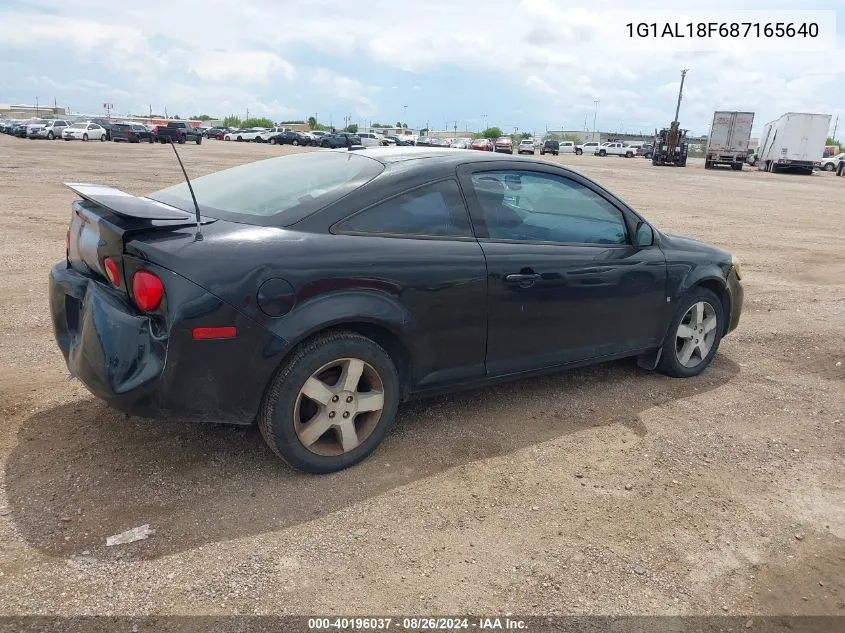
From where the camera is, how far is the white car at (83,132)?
158ft

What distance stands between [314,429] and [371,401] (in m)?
0.32

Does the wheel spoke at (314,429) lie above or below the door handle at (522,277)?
below

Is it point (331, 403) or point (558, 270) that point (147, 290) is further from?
point (558, 270)

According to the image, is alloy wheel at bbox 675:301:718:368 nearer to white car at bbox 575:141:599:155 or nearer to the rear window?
the rear window

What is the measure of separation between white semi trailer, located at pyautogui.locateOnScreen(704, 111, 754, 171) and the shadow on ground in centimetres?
4458

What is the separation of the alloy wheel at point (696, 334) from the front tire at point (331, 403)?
2.44 m

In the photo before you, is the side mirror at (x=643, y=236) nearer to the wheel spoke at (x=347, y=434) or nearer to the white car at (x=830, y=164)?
the wheel spoke at (x=347, y=434)

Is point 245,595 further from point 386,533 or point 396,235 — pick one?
point 396,235

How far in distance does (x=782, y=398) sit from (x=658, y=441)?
1380 millimetres

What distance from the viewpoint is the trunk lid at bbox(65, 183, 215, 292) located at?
9.69ft

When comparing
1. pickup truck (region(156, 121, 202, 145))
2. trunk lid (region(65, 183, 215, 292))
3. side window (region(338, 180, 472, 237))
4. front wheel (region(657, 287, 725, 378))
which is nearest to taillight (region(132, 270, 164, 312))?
trunk lid (region(65, 183, 215, 292))

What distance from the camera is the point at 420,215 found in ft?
11.5

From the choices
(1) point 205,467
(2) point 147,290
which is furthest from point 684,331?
(2) point 147,290

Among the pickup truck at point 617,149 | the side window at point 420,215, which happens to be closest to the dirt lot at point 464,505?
the side window at point 420,215
